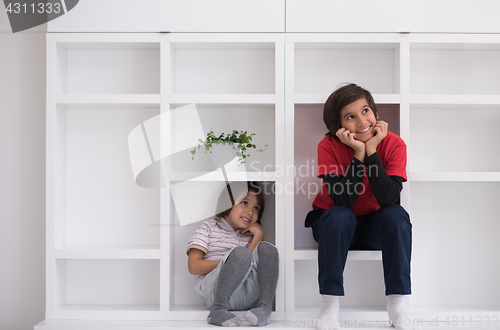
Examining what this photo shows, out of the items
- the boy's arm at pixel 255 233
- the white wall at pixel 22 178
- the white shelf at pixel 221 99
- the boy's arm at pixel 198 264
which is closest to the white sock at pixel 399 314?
the boy's arm at pixel 255 233

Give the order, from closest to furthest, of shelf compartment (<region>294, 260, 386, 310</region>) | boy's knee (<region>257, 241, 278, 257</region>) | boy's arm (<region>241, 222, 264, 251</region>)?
boy's knee (<region>257, 241, 278, 257</region>), boy's arm (<region>241, 222, 264, 251</region>), shelf compartment (<region>294, 260, 386, 310</region>)

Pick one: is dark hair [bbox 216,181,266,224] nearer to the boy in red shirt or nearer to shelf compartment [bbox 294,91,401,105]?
the boy in red shirt

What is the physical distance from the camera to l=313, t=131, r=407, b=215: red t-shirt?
129 cm

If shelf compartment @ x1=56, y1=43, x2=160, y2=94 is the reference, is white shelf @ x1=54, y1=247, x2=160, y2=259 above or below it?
below

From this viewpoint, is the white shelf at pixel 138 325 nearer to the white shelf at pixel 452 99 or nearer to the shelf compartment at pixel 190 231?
the shelf compartment at pixel 190 231

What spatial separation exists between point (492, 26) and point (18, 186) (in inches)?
74.8

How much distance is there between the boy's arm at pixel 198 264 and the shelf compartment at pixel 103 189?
0.20 meters

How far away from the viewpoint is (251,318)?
1246mm

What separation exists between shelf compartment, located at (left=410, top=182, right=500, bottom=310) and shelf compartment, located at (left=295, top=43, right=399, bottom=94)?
0.46m

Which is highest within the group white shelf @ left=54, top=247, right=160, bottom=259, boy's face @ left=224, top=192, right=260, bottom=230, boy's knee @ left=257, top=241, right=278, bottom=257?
boy's face @ left=224, top=192, right=260, bottom=230

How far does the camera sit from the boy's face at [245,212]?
143 centimetres

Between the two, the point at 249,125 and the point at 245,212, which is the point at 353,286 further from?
the point at 249,125

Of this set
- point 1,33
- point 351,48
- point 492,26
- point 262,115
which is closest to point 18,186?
point 1,33

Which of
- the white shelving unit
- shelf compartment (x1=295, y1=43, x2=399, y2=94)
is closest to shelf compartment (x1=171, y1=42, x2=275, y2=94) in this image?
the white shelving unit
